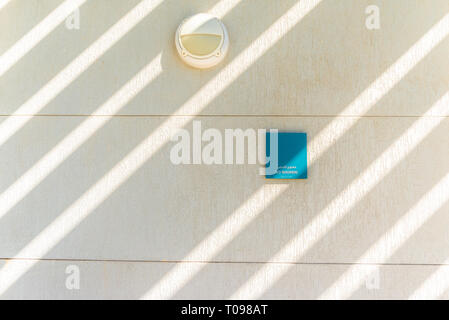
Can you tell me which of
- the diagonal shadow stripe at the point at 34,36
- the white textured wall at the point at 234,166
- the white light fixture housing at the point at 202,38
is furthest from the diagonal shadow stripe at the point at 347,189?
the diagonal shadow stripe at the point at 34,36

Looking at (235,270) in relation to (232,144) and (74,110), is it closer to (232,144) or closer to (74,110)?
(232,144)

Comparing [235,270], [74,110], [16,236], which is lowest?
[235,270]

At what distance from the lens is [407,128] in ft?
5.66

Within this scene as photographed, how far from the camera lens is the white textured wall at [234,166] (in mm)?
1703

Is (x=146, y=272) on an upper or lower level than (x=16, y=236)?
lower

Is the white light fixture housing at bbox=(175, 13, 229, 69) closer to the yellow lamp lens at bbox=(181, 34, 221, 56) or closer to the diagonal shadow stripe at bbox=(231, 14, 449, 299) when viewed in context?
the yellow lamp lens at bbox=(181, 34, 221, 56)

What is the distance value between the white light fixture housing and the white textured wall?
0.29 ft

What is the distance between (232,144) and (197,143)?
175 mm

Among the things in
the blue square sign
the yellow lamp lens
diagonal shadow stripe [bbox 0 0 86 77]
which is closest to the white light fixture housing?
the yellow lamp lens

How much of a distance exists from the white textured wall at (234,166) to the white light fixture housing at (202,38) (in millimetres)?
89

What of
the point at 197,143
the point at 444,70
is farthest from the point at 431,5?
the point at 197,143

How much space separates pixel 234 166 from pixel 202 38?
632mm

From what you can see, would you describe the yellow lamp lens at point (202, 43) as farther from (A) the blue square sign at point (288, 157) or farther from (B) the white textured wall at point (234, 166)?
(A) the blue square sign at point (288, 157)

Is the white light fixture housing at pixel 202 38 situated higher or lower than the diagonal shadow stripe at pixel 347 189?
higher
